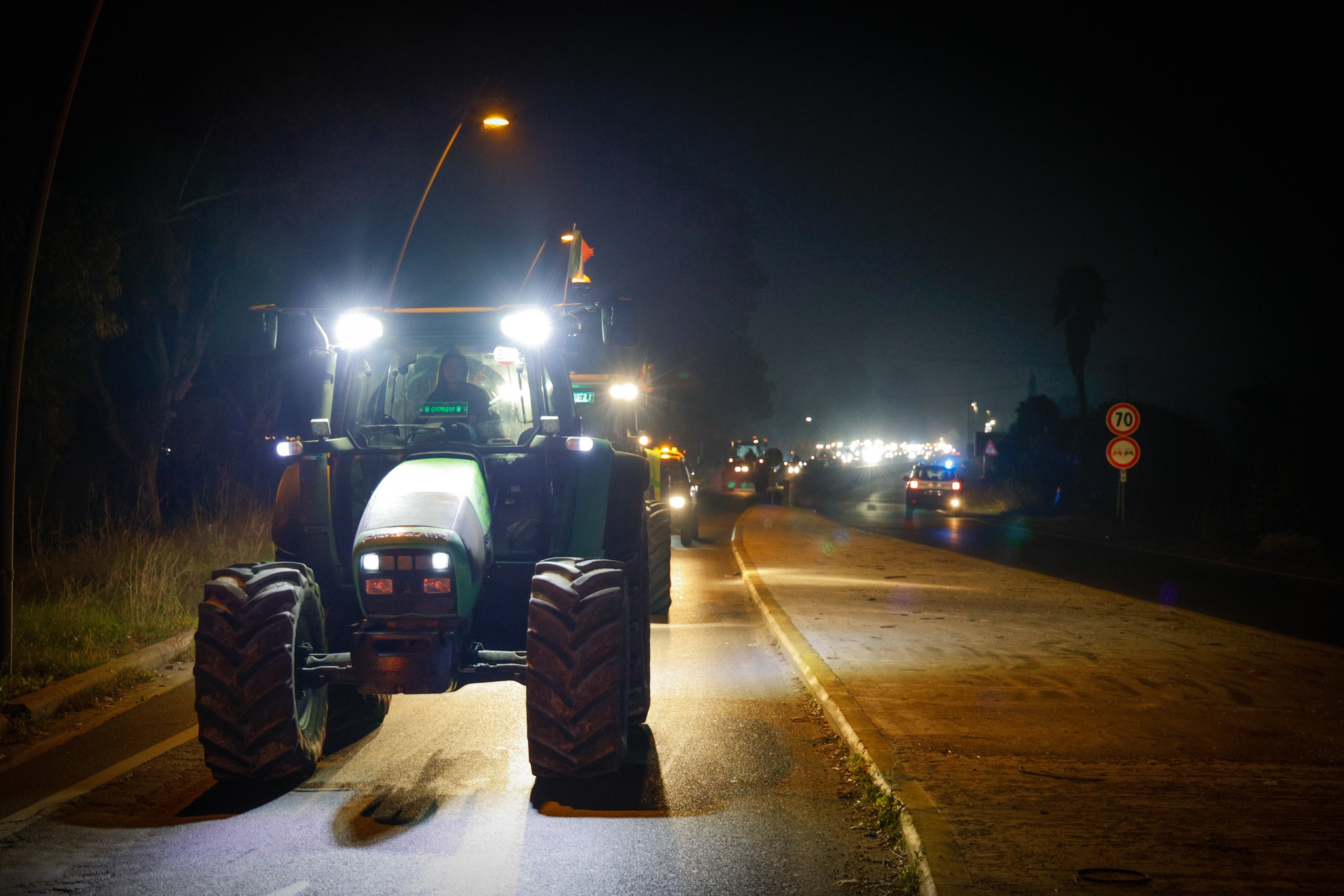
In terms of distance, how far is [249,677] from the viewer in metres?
5.90

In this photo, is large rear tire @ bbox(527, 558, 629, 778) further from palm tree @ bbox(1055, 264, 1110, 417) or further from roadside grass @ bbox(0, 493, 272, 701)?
palm tree @ bbox(1055, 264, 1110, 417)

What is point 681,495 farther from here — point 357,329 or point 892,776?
point 892,776

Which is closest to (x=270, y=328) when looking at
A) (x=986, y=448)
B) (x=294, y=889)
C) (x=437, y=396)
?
(x=437, y=396)

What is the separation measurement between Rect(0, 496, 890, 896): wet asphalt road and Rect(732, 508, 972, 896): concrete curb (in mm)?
206

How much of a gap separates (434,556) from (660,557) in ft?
24.8

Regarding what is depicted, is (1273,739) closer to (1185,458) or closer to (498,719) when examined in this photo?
(498,719)

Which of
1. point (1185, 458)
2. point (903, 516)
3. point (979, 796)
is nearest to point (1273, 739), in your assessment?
point (979, 796)

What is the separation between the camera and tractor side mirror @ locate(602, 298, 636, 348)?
6.86m

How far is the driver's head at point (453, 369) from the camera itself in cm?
697

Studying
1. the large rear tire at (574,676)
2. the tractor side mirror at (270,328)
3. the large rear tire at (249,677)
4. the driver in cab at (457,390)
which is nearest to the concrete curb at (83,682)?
the large rear tire at (249,677)

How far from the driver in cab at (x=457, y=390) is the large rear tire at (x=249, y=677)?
4.83 feet

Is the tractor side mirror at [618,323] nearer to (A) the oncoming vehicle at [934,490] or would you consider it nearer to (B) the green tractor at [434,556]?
(B) the green tractor at [434,556]

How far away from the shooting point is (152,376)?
27.6 metres

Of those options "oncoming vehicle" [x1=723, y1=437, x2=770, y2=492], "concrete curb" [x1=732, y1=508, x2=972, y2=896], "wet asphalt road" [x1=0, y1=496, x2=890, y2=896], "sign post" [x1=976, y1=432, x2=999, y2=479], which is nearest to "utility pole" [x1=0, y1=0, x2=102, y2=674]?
"wet asphalt road" [x1=0, y1=496, x2=890, y2=896]
